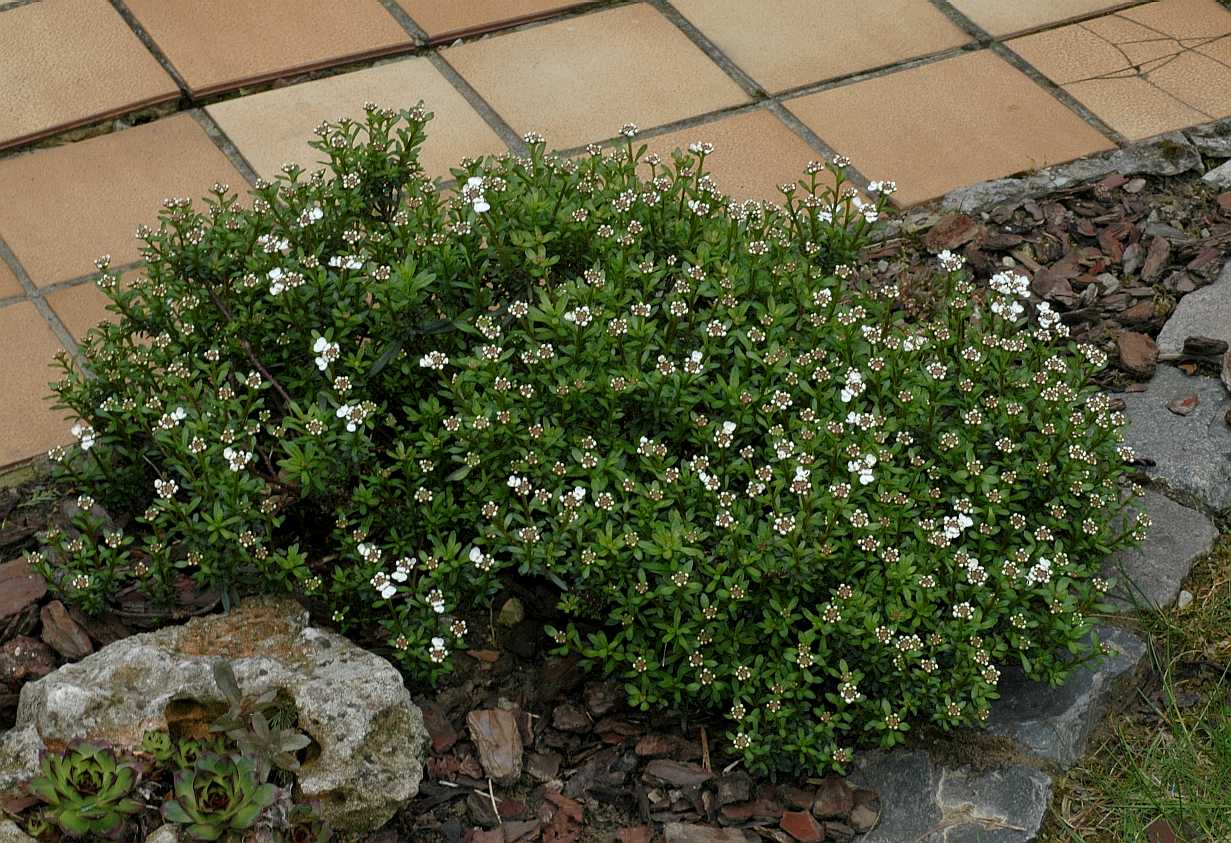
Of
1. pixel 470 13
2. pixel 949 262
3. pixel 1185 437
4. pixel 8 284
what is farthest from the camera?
pixel 470 13

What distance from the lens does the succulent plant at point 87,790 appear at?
95.9 inches

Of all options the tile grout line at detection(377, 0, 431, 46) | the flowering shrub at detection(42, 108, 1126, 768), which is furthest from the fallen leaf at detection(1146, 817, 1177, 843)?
the tile grout line at detection(377, 0, 431, 46)

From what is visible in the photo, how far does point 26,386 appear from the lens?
360cm

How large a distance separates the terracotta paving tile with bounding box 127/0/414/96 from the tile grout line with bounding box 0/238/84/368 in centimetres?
80

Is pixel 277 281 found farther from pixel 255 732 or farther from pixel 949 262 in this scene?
pixel 949 262

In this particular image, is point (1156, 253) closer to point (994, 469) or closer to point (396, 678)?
point (994, 469)

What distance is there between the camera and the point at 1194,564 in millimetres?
3227

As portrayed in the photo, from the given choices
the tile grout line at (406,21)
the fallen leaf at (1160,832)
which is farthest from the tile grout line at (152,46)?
the fallen leaf at (1160,832)

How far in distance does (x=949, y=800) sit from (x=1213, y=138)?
Answer: 2480mm

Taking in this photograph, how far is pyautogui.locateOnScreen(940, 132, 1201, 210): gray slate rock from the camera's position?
13.8ft

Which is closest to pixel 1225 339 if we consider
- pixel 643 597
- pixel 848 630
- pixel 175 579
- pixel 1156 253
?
pixel 1156 253

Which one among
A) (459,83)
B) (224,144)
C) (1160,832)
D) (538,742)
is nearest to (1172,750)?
(1160,832)

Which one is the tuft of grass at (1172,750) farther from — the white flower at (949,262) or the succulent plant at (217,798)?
the succulent plant at (217,798)

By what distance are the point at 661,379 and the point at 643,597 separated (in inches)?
16.2
